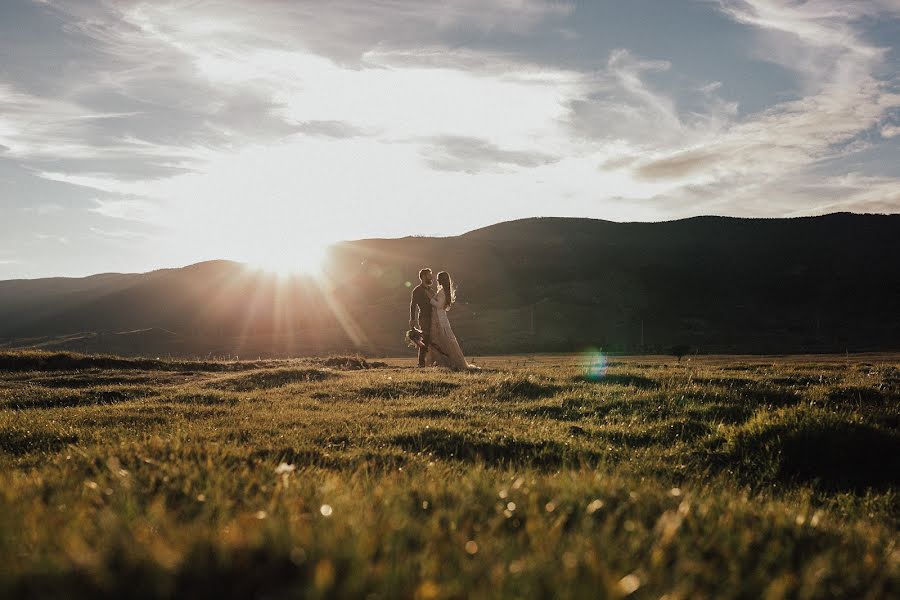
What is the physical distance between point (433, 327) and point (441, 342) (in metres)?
0.67

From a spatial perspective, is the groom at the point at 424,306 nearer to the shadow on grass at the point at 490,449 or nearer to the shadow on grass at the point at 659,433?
the shadow on grass at the point at 659,433

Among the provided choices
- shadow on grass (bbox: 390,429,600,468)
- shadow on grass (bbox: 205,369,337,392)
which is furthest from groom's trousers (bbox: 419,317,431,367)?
shadow on grass (bbox: 390,429,600,468)

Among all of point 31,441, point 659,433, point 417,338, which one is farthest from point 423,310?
point 31,441

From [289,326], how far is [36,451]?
135580 mm

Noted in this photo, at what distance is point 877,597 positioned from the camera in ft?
8.86

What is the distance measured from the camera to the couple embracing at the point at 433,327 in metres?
23.4

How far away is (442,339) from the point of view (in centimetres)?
2334

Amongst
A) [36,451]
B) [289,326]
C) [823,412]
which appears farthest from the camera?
[289,326]

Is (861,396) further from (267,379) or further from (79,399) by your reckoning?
(79,399)

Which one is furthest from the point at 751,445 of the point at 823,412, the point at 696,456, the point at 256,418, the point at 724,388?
the point at 256,418

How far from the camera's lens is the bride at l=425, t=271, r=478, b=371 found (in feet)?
76.6

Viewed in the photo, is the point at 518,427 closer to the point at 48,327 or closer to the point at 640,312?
the point at 640,312

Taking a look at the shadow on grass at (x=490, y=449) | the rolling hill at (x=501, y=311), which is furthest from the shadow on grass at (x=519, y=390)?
the rolling hill at (x=501, y=311)

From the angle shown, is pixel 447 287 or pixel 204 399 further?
pixel 447 287
